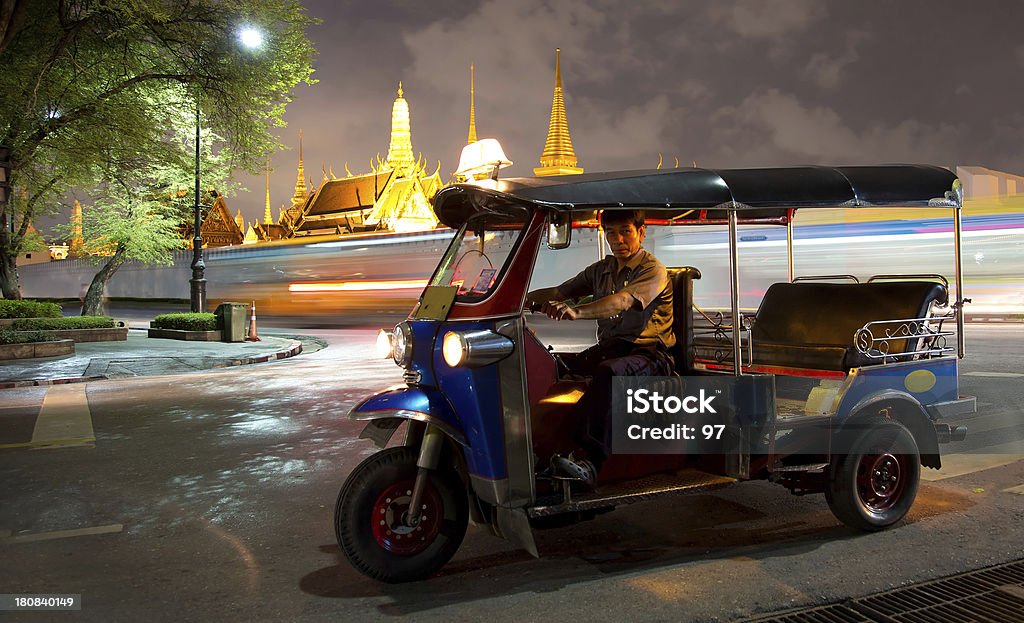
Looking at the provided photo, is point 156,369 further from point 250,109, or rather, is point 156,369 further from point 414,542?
point 414,542

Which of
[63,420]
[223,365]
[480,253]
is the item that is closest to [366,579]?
[480,253]

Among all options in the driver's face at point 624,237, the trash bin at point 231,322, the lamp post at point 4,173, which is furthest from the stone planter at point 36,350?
the driver's face at point 624,237

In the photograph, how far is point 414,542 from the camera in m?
4.05

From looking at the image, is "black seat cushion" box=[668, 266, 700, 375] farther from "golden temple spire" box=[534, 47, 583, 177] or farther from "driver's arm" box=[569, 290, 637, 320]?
"golden temple spire" box=[534, 47, 583, 177]

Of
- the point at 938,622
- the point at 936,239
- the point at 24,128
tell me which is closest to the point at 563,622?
the point at 938,622

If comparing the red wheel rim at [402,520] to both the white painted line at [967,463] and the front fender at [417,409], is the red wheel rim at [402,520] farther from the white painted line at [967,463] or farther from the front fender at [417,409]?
the white painted line at [967,463]

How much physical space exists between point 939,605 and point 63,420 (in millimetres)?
9169

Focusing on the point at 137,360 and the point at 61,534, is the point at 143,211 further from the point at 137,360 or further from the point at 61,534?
the point at 61,534

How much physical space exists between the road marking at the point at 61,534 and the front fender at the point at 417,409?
2.23 m

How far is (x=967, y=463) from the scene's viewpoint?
6473mm

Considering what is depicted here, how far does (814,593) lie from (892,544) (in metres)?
1.04

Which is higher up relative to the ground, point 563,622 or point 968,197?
point 968,197

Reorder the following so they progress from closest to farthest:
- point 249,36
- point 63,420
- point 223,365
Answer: point 63,420 < point 223,365 < point 249,36

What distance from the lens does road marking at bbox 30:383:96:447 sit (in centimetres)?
810
